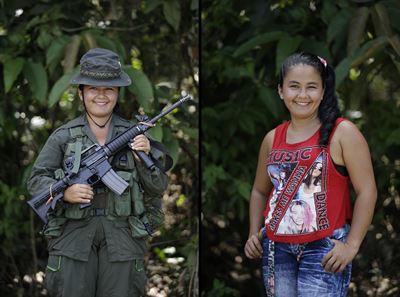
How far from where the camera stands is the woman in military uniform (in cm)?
223

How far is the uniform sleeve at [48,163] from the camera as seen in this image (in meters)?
2.22

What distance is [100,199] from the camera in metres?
2.26

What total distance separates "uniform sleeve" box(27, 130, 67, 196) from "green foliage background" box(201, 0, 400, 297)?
1249 mm

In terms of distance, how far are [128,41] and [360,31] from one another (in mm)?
1088

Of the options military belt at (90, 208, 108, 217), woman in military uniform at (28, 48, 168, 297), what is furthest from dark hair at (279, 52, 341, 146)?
military belt at (90, 208, 108, 217)

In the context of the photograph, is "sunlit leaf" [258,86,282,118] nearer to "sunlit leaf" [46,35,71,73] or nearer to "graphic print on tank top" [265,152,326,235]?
"sunlit leaf" [46,35,71,73]

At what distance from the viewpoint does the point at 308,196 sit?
2.12 m

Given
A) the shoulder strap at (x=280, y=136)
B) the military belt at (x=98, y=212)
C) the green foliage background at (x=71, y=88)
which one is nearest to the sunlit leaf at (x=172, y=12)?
the green foliage background at (x=71, y=88)

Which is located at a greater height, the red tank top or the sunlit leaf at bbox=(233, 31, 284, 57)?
the sunlit leaf at bbox=(233, 31, 284, 57)

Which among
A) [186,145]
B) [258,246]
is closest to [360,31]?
[186,145]

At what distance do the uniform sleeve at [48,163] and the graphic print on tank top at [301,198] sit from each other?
708 mm

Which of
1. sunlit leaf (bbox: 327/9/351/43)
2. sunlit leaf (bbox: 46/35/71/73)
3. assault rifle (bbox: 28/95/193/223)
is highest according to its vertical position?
sunlit leaf (bbox: 327/9/351/43)

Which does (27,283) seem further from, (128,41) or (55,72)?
(128,41)

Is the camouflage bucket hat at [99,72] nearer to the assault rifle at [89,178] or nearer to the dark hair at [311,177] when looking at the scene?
the assault rifle at [89,178]
